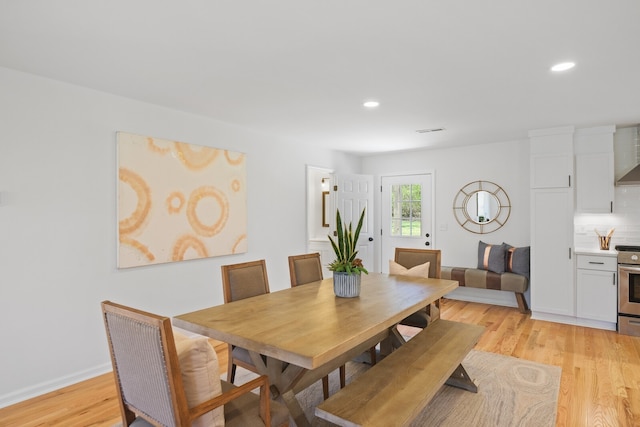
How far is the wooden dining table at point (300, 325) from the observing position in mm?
1661

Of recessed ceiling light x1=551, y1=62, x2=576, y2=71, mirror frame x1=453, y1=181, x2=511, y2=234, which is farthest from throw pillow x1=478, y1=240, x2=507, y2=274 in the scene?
recessed ceiling light x1=551, y1=62, x2=576, y2=71

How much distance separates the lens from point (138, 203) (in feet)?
10.7

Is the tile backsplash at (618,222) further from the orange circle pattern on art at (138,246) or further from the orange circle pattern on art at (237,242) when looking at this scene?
the orange circle pattern on art at (138,246)

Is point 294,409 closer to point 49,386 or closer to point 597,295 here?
point 49,386

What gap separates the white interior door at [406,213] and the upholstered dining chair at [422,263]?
7.54 feet

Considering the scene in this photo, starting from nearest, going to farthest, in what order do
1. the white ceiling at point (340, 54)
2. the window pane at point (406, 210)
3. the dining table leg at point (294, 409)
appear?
the white ceiling at point (340, 54) → the dining table leg at point (294, 409) → the window pane at point (406, 210)

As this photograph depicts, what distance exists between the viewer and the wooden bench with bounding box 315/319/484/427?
162 cm

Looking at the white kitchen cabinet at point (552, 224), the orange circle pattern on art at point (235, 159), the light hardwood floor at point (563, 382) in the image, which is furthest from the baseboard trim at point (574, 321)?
the orange circle pattern on art at point (235, 159)

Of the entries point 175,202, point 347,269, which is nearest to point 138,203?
point 175,202

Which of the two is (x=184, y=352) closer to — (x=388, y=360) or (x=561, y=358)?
(x=388, y=360)

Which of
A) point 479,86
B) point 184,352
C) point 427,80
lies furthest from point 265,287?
point 479,86

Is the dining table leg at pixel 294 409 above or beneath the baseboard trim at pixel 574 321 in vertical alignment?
above

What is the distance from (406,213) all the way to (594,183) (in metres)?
2.59

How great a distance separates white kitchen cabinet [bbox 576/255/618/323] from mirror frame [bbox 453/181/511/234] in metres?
1.14
